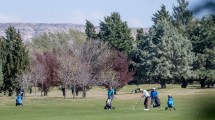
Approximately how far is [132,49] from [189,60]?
503 inches

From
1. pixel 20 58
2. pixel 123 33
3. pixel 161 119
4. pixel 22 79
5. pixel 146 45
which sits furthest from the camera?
pixel 123 33

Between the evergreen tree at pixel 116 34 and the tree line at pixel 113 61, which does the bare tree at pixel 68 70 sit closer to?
the tree line at pixel 113 61

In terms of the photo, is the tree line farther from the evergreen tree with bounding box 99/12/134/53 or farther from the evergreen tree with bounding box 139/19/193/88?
the evergreen tree with bounding box 99/12/134/53

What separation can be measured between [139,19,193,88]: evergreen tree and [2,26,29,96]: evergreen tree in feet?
57.0

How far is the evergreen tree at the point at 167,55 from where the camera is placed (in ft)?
243

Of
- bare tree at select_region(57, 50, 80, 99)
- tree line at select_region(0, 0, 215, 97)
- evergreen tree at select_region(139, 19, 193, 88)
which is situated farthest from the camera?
evergreen tree at select_region(139, 19, 193, 88)

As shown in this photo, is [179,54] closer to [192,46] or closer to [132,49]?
[192,46]

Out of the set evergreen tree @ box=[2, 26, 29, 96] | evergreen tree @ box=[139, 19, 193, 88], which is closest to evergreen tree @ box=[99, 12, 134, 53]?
evergreen tree @ box=[139, 19, 193, 88]

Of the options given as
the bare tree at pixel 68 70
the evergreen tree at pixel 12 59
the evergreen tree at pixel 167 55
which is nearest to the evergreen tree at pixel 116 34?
the evergreen tree at pixel 167 55

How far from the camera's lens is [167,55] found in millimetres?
74438

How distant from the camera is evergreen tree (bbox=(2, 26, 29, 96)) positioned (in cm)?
7138

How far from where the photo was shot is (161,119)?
26.2m

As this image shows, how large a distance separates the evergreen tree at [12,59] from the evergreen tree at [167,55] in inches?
684

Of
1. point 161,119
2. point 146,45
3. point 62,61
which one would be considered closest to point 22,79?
point 62,61
